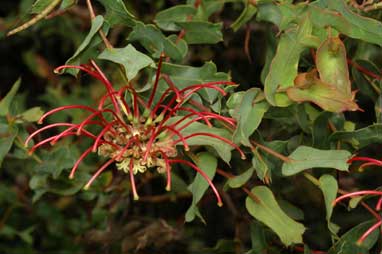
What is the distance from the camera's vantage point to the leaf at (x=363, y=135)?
4.53 feet

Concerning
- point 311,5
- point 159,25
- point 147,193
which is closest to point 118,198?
point 147,193

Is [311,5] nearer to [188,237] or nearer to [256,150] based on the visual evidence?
[256,150]

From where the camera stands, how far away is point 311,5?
1296 millimetres

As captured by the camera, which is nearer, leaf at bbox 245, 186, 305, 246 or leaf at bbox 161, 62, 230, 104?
leaf at bbox 245, 186, 305, 246

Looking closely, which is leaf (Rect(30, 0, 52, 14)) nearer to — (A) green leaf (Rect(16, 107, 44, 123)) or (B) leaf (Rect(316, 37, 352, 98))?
(A) green leaf (Rect(16, 107, 44, 123))

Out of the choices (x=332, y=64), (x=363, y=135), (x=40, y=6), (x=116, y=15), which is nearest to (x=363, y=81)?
(x=363, y=135)

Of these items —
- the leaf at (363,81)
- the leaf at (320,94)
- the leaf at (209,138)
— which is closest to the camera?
the leaf at (320,94)

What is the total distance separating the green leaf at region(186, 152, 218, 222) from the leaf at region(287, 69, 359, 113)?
8.0 inches

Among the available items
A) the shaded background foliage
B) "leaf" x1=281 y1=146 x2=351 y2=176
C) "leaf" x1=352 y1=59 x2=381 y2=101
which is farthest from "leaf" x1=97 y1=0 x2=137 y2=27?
"leaf" x1=352 y1=59 x2=381 y2=101

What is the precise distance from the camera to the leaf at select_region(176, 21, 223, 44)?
1540mm

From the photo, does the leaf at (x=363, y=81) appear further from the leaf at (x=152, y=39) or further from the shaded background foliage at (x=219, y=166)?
the leaf at (x=152, y=39)

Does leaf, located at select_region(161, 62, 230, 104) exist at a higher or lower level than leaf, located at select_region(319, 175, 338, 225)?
higher

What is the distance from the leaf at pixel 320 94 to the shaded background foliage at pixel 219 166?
0.11ft

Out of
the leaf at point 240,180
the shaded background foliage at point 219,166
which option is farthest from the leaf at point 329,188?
the leaf at point 240,180
